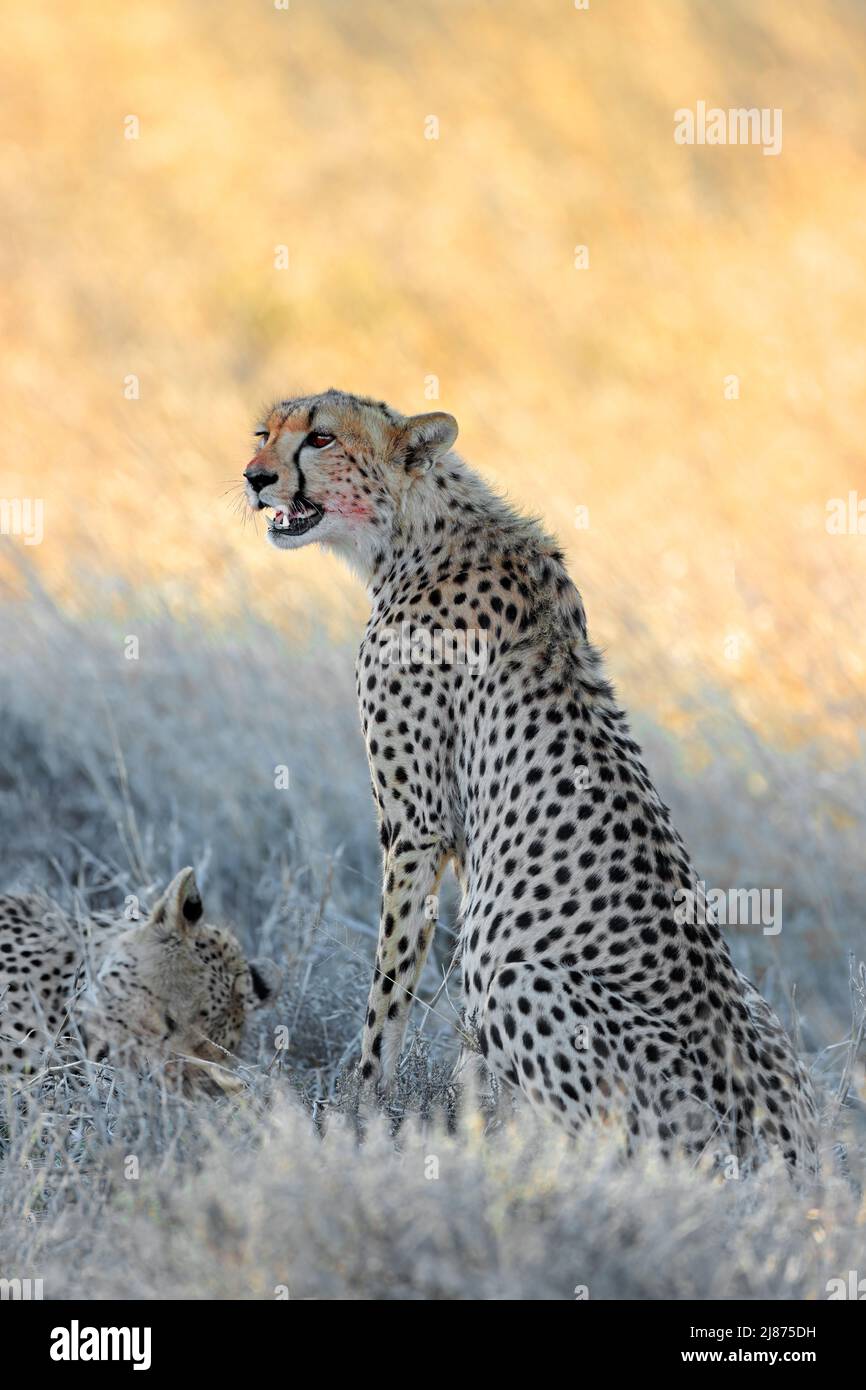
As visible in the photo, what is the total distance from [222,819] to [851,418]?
13.5ft

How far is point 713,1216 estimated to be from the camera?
303 centimetres

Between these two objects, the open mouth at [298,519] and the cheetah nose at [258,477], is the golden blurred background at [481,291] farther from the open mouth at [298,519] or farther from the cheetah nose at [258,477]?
the cheetah nose at [258,477]

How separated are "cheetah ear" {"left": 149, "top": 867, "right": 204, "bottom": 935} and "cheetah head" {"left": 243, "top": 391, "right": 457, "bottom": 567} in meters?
0.76

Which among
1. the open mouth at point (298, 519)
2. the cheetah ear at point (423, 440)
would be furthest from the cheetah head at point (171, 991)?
the cheetah ear at point (423, 440)

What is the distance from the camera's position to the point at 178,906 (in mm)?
4281

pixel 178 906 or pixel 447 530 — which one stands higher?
pixel 447 530

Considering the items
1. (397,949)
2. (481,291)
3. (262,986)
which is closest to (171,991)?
(262,986)

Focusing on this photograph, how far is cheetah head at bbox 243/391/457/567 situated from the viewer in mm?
4328

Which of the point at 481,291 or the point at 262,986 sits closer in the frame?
the point at 262,986

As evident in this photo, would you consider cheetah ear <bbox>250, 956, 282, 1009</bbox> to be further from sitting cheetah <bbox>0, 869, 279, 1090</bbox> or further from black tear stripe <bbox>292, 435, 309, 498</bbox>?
black tear stripe <bbox>292, 435, 309, 498</bbox>

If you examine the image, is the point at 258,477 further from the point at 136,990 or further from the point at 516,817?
the point at 136,990

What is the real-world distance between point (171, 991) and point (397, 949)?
505 millimetres

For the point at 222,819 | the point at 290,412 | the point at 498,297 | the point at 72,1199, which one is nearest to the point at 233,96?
the point at 498,297

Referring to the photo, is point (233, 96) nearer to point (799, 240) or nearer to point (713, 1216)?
point (799, 240)
